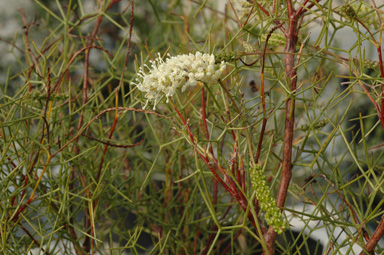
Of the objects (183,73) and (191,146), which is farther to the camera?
(191,146)

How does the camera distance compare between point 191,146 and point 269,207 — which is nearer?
point 269,207

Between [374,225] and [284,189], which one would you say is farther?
[374,225]

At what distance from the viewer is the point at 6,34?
2.38ft

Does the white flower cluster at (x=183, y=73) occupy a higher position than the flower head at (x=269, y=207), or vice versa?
the white flower cluster at (x=183, y=73)

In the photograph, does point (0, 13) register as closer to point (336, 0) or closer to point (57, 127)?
point (57, 127)

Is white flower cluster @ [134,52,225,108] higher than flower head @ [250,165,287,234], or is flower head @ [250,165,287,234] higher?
white flower cluster @ [134,52,225,108]

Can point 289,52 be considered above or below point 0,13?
below

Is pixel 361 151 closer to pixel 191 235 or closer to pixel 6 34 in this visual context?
pixel 191 235

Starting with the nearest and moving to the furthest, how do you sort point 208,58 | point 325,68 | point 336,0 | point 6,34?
1. point 208,58
2. point 336,0
3. point 325,68
4. point 6,34

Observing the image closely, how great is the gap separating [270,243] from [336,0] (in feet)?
0.64

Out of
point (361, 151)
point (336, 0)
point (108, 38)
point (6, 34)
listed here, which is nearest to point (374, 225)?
point (361, 151)

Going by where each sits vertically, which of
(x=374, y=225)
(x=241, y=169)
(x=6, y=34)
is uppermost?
(x=6, y=34)

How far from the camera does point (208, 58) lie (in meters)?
0.25

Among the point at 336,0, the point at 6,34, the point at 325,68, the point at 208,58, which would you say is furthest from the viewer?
the point at 6,34
